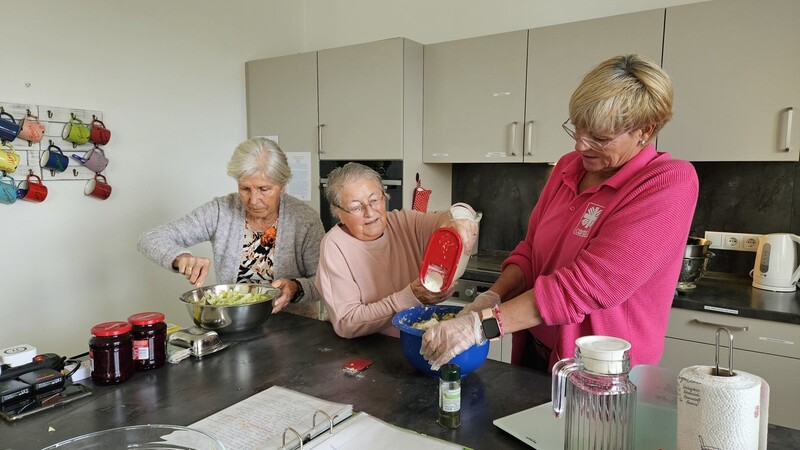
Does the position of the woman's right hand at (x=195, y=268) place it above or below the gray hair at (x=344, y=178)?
below

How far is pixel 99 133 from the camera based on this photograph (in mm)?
2656

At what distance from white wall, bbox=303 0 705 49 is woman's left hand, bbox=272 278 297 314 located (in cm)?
212

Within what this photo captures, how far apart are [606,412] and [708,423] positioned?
0.16m

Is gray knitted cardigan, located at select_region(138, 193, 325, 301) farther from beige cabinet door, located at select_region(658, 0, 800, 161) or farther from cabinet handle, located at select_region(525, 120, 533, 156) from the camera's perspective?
beige cabinet door, located at select_region(658, 0, 800, 161)

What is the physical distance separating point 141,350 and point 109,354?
0.31 ft

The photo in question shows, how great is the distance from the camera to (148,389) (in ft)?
4.21

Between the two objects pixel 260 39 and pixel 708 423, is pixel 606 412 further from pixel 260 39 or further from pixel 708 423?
pixel 260 39

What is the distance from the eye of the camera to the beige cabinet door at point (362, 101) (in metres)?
2.98

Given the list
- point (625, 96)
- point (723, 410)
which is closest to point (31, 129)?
point (625, 96)

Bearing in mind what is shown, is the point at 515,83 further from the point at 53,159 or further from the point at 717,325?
the point at 53,159

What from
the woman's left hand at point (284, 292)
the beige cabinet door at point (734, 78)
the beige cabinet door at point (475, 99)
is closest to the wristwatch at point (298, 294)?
the woman's left hand at point (284, 292)

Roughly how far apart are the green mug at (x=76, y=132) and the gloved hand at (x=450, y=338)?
2.22 metres

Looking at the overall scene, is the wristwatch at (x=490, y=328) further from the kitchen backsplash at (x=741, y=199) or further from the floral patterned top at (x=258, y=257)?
the kitchen backsplash at (x=741, y=199)

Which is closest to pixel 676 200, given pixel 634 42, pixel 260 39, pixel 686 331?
pixel 686 331
